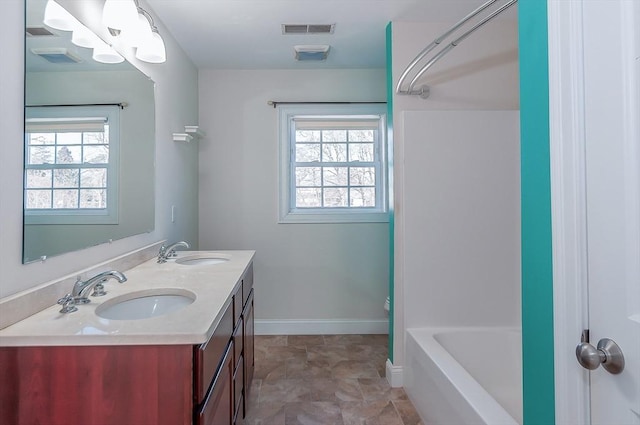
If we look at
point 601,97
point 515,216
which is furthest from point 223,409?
point 515,216

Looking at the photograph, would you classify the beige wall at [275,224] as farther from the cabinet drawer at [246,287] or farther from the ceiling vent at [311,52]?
the cabinet drawer at [246,287]

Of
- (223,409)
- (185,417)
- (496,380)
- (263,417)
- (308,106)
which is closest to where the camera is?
(185,417)

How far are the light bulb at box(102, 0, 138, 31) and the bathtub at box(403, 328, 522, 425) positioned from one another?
229 cm

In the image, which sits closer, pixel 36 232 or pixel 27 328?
pixel 27 328

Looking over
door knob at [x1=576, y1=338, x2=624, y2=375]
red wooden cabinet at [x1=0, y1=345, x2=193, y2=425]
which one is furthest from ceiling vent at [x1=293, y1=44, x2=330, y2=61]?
door knob at [x1=576, y1=338, x2=624, y2=375]

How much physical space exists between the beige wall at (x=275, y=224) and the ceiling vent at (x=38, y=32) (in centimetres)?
180

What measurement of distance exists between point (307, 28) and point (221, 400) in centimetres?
232

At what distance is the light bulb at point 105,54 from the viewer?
1476mm

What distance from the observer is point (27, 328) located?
37.2 inches

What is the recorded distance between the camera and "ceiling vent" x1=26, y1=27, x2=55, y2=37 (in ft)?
3.63

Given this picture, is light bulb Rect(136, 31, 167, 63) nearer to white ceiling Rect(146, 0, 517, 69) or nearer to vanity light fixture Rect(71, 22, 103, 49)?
vanity light fixture Rect(71, 22, 103, 49)

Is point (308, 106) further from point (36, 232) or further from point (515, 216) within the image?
point (36, 232)

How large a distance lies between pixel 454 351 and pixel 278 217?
5.85ft

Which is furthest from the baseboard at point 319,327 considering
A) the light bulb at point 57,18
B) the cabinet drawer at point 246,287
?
the light bulb at point 57,18
